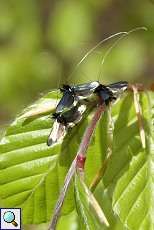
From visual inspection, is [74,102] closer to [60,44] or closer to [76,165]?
[76,165]

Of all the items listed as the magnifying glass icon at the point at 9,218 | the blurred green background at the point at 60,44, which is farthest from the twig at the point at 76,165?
the blurred green background at the point at 60,44

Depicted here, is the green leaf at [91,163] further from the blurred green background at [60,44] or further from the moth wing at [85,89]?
the blurred green background at [60,44]

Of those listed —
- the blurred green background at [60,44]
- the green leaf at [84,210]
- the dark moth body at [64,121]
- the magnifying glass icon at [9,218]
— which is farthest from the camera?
the blurred green background at [60,44]

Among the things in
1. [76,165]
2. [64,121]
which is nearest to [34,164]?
[64,121]

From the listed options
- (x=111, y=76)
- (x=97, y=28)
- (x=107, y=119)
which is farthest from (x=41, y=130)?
(x=97, y=28)

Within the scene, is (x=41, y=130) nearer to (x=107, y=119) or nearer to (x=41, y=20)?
(x=107, y=119)

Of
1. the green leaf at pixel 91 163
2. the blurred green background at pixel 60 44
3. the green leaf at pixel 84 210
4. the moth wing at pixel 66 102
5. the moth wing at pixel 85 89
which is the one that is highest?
the blurred green background at pixel 60 44
